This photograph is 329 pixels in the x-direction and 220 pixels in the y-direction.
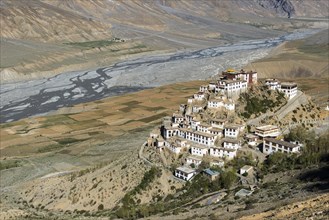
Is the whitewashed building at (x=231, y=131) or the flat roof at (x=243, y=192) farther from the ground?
the whitewashed building at (x=231, y=131)

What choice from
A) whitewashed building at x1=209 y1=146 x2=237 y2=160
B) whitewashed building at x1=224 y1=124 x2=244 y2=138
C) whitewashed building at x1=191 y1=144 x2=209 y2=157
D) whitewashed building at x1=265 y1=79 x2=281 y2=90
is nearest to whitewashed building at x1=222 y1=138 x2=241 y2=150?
whitewashed building at x1=209 y1=146 x2=237 y2=160

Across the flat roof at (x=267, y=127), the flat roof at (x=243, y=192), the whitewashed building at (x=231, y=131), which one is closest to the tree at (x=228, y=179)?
the flat roof at (x=243, y=192)

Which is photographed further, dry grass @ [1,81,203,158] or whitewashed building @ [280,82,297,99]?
dry grass @ [1,81,203,158]

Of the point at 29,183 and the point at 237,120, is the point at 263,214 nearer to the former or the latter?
the point at 237,120

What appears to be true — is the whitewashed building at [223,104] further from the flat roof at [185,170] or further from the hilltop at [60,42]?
the hilltop at [60,42]

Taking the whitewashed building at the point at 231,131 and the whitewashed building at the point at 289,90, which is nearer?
the whitewashed building at the point at 231,131

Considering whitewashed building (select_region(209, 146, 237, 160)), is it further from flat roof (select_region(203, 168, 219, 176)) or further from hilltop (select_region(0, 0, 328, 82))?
hilltop (select_region(0, 0, 328, 82))

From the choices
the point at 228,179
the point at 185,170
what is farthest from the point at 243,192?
the point at 185,170

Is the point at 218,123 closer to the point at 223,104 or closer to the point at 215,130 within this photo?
the point at 215,130
